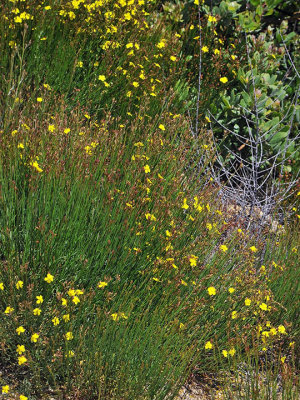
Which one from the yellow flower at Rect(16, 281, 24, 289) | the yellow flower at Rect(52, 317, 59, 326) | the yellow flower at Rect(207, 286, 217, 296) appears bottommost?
the yellow flower at Rect(207, 286, 217, 296)

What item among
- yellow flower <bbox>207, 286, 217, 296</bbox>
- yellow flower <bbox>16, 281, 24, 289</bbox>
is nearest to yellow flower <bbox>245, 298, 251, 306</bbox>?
yellow flower <bbox>207, 286, 217, 296</bbox>

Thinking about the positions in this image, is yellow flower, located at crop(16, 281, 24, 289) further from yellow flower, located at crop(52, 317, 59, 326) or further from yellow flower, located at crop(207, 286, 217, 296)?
yellow flower, located at crop(207, 286, 217, 296)

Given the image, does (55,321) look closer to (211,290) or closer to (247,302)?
(211,290)

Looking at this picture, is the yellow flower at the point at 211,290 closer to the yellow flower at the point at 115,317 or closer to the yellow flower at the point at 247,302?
the yellow flower at the point at 247,302

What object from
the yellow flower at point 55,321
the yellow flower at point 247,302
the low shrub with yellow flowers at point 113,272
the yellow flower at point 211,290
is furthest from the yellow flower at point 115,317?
the yellow flower at point 247,302

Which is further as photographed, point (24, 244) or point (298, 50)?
point (298, 50)

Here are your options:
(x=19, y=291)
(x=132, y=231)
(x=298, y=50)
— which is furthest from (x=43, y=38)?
(x=298, y=50)

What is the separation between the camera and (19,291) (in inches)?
103

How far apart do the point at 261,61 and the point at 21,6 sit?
2.12m

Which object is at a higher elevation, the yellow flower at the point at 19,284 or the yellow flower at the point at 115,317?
the yellow flower at the point at 19,284

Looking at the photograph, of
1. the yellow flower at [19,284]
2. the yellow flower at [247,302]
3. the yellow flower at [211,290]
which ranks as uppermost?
the yellow flower at [19,284]

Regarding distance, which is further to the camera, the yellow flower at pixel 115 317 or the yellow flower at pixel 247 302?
the yellow flower at pixel 247 302

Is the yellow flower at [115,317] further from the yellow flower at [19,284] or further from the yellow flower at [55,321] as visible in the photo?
the yellow flower at [19,284]

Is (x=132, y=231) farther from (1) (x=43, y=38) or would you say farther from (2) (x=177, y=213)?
(1) (x=43, y=38)
